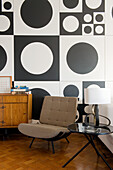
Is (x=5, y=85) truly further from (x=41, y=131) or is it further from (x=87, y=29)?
(x=87, y=29)

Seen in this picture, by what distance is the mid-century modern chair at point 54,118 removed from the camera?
3.18 meters

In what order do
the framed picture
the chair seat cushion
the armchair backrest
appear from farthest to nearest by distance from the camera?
the framed picture → the armchair backrest → the chair seat cushion

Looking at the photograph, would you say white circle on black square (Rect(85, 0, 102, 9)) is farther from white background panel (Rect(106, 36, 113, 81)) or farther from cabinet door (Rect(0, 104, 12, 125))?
cabinet door (Rect(0, 104, 12, 125))

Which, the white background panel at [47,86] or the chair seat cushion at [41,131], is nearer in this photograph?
the chair seat cushion at [41,131]

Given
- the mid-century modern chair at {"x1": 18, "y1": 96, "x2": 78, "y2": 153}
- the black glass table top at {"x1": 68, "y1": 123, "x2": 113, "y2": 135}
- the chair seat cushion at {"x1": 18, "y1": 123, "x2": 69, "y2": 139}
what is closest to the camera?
the black glass table top at {"x1": 68, "y1": 123, "x2": 113, "y2": 135}

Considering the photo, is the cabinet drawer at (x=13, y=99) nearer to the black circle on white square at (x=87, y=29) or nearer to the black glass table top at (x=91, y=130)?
the black glass table top at (x=91, y=130)

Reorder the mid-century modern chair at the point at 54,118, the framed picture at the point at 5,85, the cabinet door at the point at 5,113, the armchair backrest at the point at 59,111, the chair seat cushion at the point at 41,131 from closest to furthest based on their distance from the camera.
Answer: the chair seat cushion at the point at 41,131
the mid-century modern chair at the point at 54,118
the armchair backrest at the point at 59,111
the cabinet door at the point at 5,113
the framed picture at the point at 5,85

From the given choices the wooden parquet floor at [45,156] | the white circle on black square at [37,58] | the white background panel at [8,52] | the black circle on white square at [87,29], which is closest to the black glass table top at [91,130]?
the wooden parquet floor at [45,156]

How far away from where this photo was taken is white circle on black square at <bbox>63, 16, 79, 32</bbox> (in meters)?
4.41

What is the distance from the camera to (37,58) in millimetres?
4395

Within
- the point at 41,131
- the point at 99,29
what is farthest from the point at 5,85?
the point at 99,29

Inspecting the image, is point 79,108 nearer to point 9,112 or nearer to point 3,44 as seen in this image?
point 9,112

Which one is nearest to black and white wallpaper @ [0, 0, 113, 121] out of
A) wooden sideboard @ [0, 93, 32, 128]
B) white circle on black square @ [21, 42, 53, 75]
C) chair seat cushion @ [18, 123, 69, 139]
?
white circle on black square @ [21, 42, 53, 75]

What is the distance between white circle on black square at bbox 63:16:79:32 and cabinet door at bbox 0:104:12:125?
2.14m
